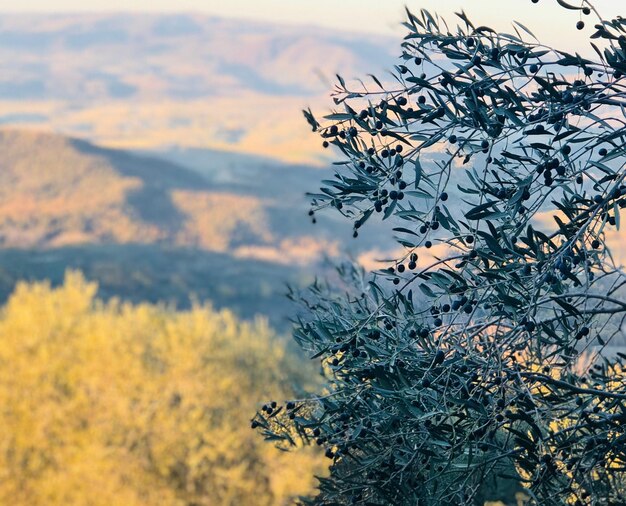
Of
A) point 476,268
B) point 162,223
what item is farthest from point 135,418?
point 162,223

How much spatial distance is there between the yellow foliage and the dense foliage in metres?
23.7

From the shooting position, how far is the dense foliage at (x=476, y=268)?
14.1ft

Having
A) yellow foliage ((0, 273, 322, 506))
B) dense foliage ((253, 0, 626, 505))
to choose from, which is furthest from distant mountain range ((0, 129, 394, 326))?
dense foliage ((253, 0, 626, 505))

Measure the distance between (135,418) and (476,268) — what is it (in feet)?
91.8

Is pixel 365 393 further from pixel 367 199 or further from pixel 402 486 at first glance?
pixel 367 199

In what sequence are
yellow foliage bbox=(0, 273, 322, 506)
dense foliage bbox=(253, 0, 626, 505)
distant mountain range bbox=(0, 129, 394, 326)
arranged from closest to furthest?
dense foliage bbox=(253, 0, 626, 505), yellow foliage bbox=(0, 273, 322, 506), distant mountain range bbox=(0, 129, 394, 326)

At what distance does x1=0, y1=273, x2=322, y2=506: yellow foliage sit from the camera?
30.0m

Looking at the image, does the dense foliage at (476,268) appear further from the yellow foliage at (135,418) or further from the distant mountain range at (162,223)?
the distant mountain range at (162,223)

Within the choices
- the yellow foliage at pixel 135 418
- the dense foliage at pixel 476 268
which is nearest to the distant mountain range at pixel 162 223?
the yellow foliage at pixel 135 418

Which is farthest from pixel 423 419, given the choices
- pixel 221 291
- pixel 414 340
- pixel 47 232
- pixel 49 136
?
pixel 49 136

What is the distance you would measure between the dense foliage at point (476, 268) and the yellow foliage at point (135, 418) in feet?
77.8

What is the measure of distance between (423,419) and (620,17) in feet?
6.78

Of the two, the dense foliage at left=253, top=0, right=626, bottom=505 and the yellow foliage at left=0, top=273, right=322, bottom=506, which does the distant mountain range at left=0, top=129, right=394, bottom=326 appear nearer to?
the yellow foliage at left=0, top=273, right=322, bottom=506

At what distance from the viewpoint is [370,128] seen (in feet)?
16.4
